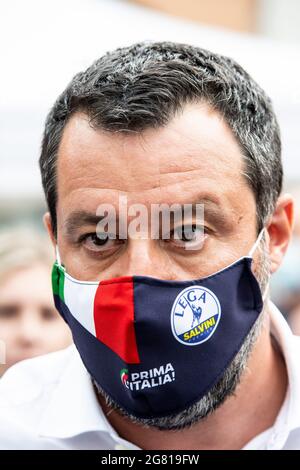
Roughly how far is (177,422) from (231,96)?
963 millimetres

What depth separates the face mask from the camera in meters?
1.93

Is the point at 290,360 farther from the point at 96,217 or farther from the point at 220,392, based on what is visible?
the point at 96,217

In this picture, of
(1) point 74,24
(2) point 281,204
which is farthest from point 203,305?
(1) point 74,24

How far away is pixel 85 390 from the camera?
7.69 feet

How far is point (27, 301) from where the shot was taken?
13.3 ft

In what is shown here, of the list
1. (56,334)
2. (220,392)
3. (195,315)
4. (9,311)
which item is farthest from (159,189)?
(9,311)

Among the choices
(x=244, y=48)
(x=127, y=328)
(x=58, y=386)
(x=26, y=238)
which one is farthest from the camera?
(x=244, y=48)

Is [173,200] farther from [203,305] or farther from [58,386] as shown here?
[58,386]

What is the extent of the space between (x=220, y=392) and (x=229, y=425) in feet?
0.66

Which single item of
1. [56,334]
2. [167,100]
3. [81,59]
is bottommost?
[56,334]

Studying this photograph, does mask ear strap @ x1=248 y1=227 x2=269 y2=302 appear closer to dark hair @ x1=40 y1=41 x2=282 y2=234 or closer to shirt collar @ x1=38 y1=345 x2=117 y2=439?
dark hair @ x1=40 y1=41 x2=282 y2=234

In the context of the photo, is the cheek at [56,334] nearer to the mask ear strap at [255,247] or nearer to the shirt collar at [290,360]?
the shirt collar at [290,360]

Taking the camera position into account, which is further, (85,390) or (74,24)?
(74,24)
